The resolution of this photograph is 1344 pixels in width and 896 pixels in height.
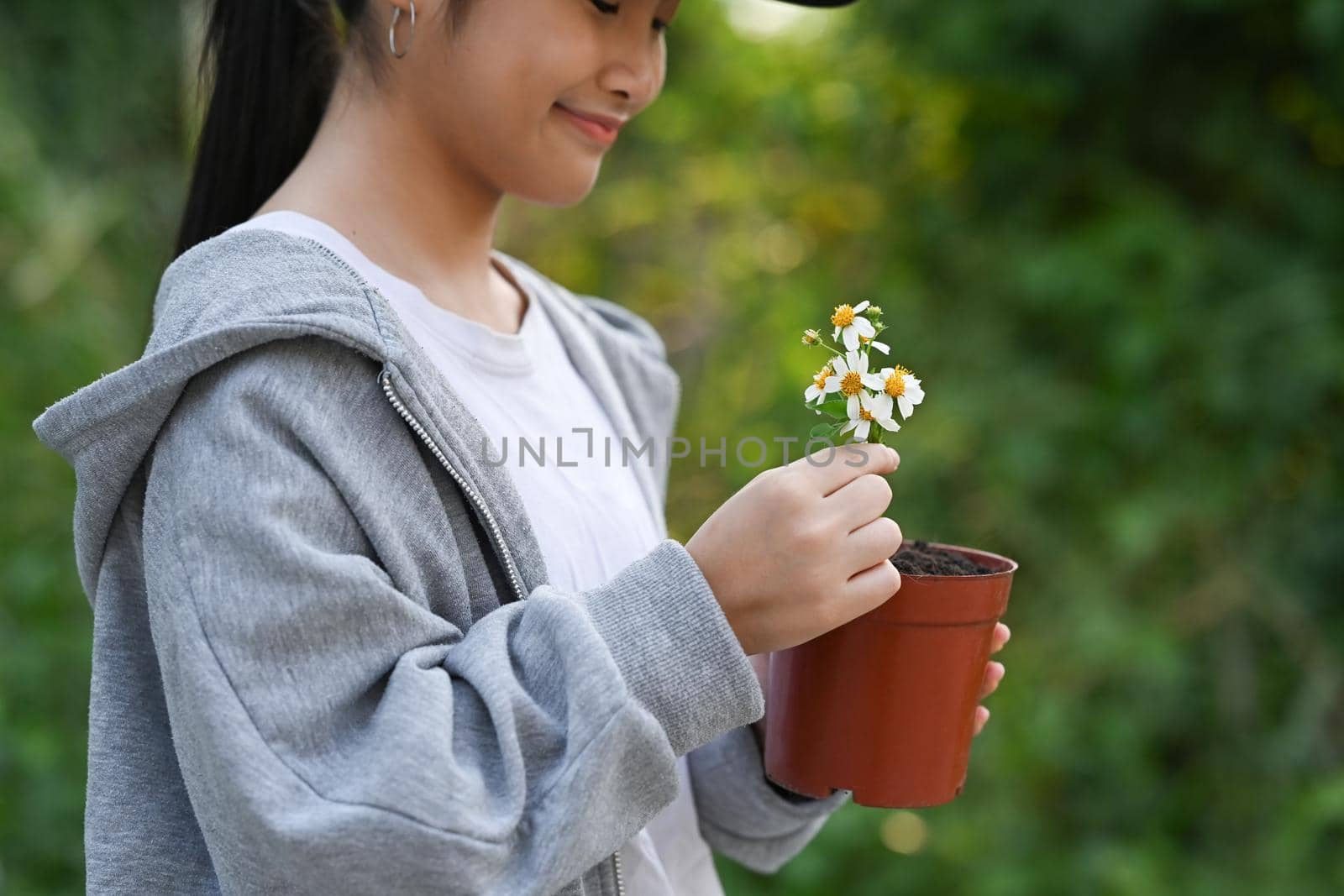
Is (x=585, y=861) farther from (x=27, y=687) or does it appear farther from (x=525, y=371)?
(x=27, y=687)

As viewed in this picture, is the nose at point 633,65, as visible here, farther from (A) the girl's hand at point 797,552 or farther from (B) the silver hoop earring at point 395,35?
(A) the girl's hand at point 797,552

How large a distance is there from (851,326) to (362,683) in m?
0.43

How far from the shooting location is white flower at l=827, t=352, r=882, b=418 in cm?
89

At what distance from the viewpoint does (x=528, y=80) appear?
96 centimetres

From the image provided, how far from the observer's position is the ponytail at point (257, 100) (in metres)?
1.11

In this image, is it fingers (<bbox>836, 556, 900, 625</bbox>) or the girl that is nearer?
the girl

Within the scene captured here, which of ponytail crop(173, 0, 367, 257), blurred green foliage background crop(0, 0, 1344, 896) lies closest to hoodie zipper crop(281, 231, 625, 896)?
ponytail crop(173, 0, 367, 257)

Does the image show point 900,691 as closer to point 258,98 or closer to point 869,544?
point 869,544

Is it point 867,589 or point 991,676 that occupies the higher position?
point 867,589

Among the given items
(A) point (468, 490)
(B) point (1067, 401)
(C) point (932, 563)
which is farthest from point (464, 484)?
(B) point (1067, 401)

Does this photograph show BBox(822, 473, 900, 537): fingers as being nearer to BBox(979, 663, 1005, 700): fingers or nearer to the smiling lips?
BBox(979, 663, 1005, 700): fingers

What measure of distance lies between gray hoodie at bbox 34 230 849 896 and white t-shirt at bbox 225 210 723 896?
2.9 inches

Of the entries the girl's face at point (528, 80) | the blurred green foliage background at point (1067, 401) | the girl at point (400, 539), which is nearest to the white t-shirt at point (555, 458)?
the girl at point (400, 539)

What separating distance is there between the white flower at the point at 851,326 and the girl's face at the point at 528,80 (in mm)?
268
